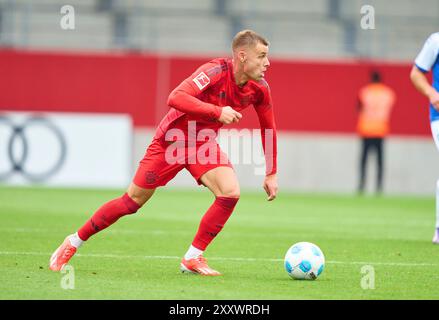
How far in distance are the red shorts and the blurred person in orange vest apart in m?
12.9

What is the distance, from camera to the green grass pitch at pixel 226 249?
703cm

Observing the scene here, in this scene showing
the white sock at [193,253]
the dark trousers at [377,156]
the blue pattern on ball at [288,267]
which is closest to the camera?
the blue pattern on ball at [288,267]

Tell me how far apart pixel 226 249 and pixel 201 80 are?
2.76 m

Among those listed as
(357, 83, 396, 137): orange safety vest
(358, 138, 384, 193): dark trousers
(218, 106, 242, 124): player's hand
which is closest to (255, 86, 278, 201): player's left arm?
(218, 106, 242, 124): player's hand

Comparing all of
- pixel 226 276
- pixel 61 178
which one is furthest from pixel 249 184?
pixel 226 276

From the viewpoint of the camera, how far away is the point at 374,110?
21.1 m

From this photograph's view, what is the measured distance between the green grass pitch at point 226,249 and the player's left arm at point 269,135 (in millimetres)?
675

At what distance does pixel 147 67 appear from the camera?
71.8 ft

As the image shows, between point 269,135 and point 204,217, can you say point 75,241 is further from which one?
point 269,135

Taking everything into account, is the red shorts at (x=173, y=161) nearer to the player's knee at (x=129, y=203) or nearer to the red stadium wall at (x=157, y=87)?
the player's knee at (x=129, y=203)

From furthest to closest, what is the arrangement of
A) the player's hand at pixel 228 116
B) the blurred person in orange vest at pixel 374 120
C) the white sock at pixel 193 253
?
the blurred person in orange vest at pixel 374 120 < the white sock at pixel 193 253 < the player's hand at pixel 228 116

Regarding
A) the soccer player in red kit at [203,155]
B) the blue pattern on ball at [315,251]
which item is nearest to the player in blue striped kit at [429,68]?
the soccer player in red kit at [203,155]

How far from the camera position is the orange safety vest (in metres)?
20.9

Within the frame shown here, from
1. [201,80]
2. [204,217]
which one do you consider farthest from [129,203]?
[201,80]
